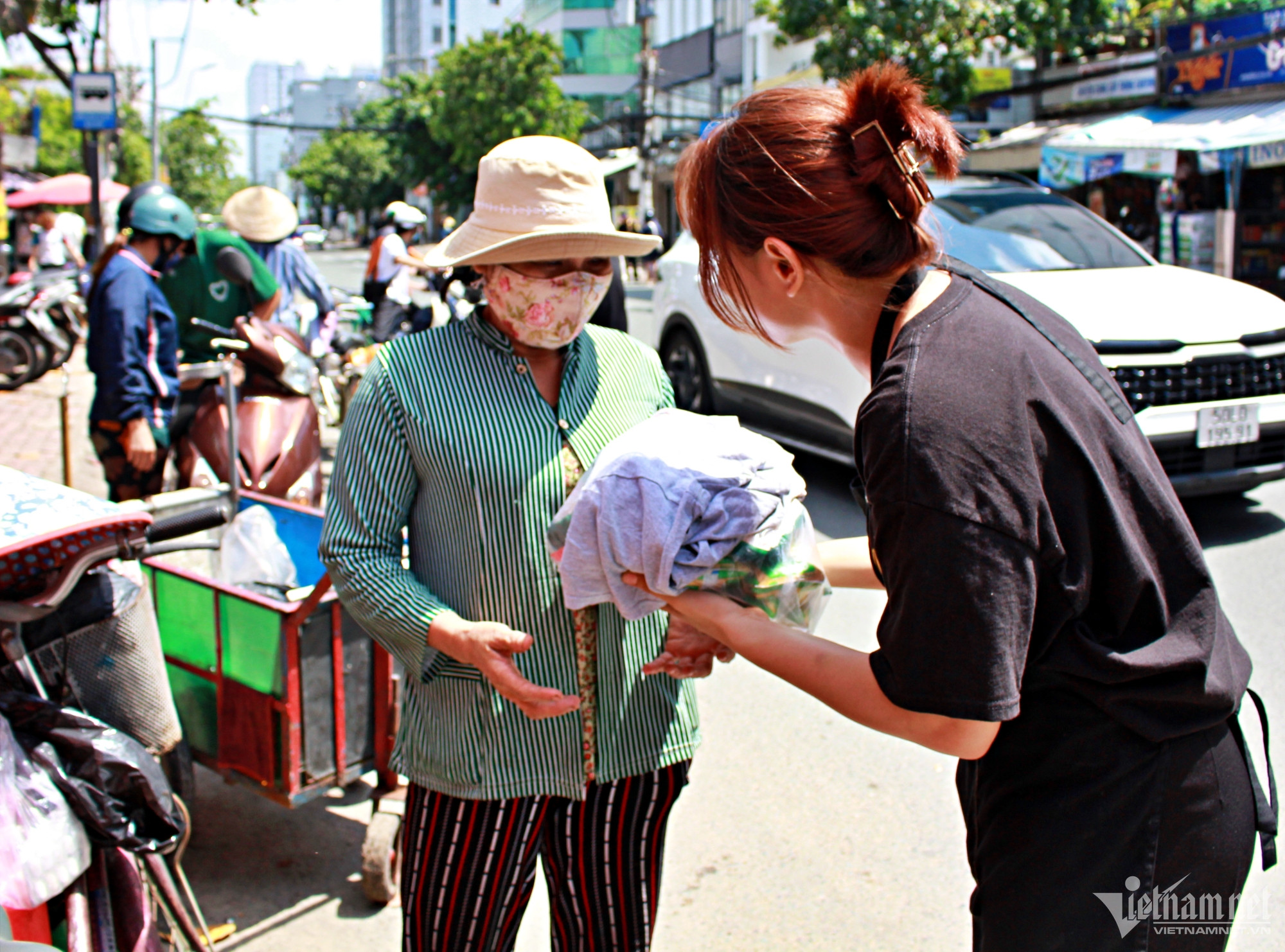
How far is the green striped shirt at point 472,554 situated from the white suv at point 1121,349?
2805 mm

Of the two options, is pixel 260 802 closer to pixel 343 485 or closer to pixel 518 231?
pixel 343 485

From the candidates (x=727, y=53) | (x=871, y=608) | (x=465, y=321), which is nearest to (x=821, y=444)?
(x=871, y=608)

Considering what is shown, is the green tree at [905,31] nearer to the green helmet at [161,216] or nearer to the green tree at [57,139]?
the green helmet at [161,216]

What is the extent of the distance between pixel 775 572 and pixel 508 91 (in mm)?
44750

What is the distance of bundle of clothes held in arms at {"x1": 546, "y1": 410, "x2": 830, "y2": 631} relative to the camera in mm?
1584

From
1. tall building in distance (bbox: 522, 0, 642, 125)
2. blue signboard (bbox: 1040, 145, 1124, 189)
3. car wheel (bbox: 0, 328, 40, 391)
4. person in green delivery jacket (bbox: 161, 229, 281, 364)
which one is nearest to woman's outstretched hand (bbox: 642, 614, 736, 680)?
person in green delivery jacket (bbox: 161, 229, 281, 364)

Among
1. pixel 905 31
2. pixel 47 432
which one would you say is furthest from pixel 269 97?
pixel 47 432

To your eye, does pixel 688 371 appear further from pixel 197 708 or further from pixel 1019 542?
pixel 1019 542

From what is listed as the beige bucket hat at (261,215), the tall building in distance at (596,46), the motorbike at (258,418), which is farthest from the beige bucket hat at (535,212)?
the tall building in distance at (596,46)

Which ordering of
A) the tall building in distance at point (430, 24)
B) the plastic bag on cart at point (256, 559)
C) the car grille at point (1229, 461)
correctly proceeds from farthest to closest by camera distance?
the tall building in distance at point (430, 24), the car grille at point (1229, 461), the plastic bag on cart at point (256, 559)

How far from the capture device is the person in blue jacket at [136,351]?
4.57m

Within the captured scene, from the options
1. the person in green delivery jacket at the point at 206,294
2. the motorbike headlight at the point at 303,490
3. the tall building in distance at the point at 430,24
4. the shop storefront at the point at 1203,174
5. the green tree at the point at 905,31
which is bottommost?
the motorbike headlight at the point at 303,490

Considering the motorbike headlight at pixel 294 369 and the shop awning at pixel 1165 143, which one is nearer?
the motorbike headlight at pixel 294 369

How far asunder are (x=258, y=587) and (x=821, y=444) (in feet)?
14.2
